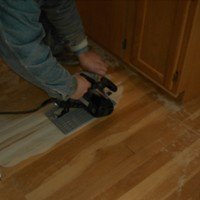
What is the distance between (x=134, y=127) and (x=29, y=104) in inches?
16.0

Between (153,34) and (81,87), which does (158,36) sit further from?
(81,87)

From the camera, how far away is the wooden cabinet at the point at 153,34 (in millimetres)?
1118

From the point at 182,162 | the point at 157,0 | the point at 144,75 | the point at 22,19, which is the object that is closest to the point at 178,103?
the point at 144,75

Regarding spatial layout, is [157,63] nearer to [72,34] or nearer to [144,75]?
[144,75]

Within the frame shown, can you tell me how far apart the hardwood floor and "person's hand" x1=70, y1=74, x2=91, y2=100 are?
0.19 m

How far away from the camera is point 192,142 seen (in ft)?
4.06

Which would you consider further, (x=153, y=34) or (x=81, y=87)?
(x=153, y=34)

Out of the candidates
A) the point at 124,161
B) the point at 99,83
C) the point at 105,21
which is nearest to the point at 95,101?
the point at 99,83

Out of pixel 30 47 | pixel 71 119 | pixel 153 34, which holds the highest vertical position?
pixel 30 47

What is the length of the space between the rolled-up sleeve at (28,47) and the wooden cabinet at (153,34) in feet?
1.22

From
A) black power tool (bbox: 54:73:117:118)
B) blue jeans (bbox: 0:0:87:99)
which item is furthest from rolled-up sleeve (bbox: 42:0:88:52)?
black power tool (bbox: 54:73:117:118)

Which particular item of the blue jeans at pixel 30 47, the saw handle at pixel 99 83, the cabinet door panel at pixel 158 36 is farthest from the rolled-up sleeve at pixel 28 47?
the cabinet door panel at pixel 158 36

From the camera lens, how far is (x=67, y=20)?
1207 millimetres

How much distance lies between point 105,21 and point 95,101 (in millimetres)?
397
